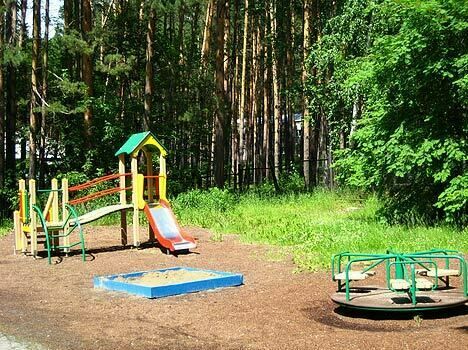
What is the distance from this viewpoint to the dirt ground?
6.32m

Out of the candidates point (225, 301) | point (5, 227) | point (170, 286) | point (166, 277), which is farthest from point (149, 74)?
point (225, 301)

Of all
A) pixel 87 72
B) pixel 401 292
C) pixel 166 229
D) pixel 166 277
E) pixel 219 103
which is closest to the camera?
pixel 401 292

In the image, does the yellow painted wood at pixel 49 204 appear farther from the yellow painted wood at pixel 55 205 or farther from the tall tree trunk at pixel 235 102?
the tall tree trunk at pixel 235 102

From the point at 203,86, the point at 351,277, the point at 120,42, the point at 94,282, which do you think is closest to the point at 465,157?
the point at 351,277

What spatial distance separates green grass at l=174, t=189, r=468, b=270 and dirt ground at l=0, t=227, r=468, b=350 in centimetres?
179

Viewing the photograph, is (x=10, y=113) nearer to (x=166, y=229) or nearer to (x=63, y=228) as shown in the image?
(x=63, y=228)

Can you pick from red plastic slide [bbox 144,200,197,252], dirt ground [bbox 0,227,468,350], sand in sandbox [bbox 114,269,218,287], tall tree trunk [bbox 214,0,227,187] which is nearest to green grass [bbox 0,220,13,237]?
red plastic slide [bbox 144,200,197,252]

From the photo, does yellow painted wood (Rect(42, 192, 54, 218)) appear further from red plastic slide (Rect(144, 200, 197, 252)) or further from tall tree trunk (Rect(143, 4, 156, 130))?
tall tree trunk (Rect(143, 4, 156, 130))

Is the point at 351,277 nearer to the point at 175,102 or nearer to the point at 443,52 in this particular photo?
the point at 443,52

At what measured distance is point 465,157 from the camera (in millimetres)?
13758

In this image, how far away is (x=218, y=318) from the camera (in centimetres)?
755

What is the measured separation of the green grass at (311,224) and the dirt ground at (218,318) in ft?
5.86

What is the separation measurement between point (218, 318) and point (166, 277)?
10.1 feet

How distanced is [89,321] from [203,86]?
2208cm
